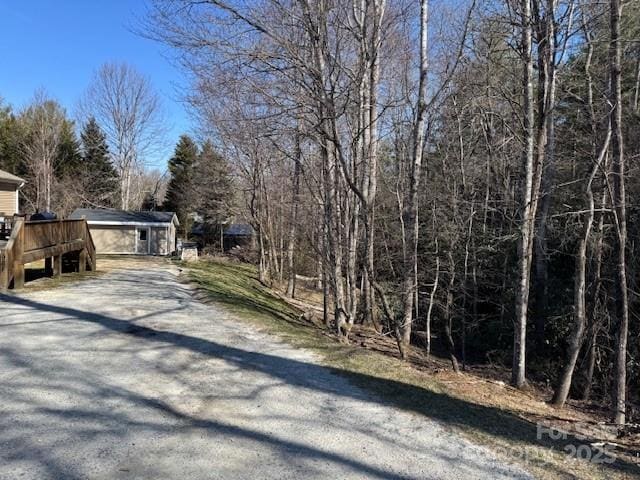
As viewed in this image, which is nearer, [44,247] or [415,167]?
[44,247]

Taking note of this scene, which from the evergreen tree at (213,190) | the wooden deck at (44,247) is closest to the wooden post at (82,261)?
the wooden deck at (44,247)

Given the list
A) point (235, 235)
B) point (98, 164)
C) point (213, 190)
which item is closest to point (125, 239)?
point (213, 190)

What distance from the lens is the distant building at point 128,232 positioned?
28875mm

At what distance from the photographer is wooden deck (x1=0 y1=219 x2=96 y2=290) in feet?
29.7

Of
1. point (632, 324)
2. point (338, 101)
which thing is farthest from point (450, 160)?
point (338, 101)

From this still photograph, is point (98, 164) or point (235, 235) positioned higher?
point (98, 164)

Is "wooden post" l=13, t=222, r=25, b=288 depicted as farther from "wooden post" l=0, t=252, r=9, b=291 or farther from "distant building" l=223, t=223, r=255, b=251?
"distant building" l=223, t=223, r=255, b=251

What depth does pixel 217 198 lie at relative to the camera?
1307 inches

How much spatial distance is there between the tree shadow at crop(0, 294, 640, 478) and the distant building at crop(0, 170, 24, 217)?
2067 centimetres

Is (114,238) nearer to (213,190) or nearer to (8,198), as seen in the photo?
(8,198)

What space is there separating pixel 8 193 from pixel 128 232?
6810 mm

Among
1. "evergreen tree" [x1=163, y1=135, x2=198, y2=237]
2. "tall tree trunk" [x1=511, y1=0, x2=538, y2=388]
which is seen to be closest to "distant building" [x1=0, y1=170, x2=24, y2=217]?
"evergreen tree" [x1=163, y1=135, x2=198, y2=237]

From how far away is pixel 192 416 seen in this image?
12.6 ft

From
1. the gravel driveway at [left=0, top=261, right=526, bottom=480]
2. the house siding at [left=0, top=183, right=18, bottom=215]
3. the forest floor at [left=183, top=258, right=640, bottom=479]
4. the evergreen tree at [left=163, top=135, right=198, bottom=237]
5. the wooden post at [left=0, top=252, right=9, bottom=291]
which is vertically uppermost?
the evergreen tree at [left=163, top=135, right=198, bottom=237]
